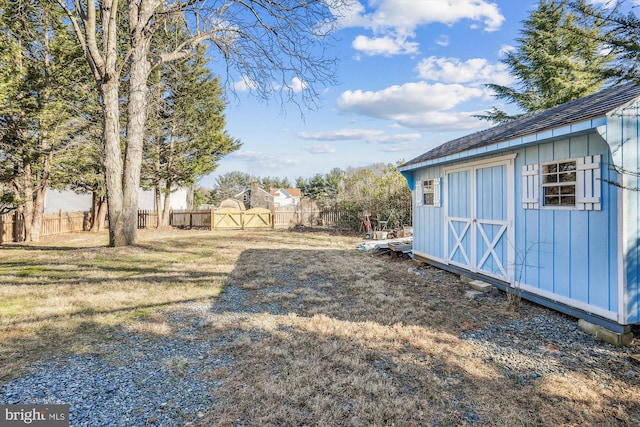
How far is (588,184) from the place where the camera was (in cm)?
376

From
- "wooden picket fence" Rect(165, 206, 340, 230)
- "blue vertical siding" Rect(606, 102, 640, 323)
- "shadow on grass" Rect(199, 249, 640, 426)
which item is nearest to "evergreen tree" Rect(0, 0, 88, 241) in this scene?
"wooden picket fence" Rect(165, 206, 340, 230)

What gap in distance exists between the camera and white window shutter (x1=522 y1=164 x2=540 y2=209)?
14.8 feet

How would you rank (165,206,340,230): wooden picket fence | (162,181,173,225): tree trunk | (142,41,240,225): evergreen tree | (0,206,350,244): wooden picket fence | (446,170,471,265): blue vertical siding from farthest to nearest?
(165,206,340,230): wooden picket fence → (162,181,173,225): tree trunk → (0,206,350,244): wooden picket fence → (142,41,240,225): evergreen tree → (446,170,471,265): blue vertical siding

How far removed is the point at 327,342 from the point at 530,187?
3669 millimetres

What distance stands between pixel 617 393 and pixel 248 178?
54.6 meters

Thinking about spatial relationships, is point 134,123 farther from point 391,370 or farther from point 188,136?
point 188,136

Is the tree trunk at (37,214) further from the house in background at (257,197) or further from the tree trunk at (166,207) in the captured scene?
the house in background at (257,197)

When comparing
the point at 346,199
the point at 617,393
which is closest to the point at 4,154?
the point at 346,199

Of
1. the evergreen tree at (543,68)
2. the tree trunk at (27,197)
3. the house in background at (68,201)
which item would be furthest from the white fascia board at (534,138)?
the house in background at (68,201)

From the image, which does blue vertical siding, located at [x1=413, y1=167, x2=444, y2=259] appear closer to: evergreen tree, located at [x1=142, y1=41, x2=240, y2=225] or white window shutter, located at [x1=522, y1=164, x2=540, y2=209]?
white window shutter, located at [x1=522, y1=164, x2=540, y2=209]

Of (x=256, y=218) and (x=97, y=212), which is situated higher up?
(x=97, y=212)

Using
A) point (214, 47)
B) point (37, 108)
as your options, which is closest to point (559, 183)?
point (214, 47)

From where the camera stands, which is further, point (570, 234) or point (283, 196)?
point (283, 196)

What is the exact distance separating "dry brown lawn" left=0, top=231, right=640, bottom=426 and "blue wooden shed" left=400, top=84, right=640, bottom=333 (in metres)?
0.47
